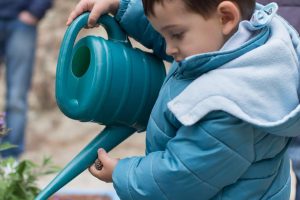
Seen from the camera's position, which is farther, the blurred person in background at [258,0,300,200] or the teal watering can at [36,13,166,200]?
the blurred person in background at [258,0,300,200]

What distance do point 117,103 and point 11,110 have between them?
3077mm

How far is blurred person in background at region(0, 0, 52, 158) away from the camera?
4672 mm

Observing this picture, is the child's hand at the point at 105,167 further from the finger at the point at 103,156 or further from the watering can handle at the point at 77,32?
the watering can handle at the point at 77,32

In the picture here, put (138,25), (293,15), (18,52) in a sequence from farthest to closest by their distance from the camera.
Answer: (18,52) < (293,15) < (138,25)

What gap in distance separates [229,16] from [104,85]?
0.36 meters

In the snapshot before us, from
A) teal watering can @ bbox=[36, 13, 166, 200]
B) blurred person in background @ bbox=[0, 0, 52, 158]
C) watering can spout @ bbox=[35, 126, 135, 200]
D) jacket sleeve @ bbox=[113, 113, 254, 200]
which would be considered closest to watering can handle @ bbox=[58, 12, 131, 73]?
teal watering can @ bbox=[36, 13, 166, 200]

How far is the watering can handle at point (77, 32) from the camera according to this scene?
6.15 ft

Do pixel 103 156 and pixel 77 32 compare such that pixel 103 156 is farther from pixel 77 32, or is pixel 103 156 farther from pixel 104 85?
pixel 77 32

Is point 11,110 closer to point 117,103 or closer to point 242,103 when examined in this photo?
point 117,103

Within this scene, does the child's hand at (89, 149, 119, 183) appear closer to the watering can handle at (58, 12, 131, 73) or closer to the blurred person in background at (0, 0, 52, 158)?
the watering can handle at (58, 12, 131, 73)

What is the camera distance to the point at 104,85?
73.6 inches

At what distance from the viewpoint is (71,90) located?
1.92 metres

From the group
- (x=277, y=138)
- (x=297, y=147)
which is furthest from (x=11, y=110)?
(x=277, y=138)

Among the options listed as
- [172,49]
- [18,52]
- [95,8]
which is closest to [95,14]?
[95,8]
